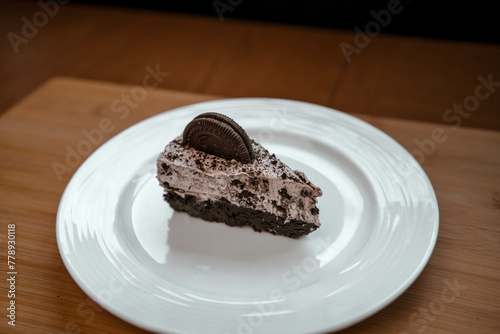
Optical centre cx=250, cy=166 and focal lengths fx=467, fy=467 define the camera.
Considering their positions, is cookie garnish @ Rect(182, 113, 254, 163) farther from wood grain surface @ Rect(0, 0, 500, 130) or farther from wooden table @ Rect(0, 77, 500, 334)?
wood grain surface @ Rect(0, 0, 500, 130)

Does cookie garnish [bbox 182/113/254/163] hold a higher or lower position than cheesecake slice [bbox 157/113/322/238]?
higher

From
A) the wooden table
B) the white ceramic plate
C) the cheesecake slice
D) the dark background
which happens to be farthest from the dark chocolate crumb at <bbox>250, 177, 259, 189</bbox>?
the dark background

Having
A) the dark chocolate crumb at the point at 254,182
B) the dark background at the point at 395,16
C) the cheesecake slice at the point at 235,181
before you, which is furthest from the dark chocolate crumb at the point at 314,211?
the dark background at the point at 395,16

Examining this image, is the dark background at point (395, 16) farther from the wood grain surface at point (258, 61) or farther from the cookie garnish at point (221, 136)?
the cookie garnish at point (221, 136)

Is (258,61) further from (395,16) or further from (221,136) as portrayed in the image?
(221,136)

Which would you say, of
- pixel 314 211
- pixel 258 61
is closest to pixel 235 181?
pixel 314 211

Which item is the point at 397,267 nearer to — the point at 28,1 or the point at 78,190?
the point at 78,190
